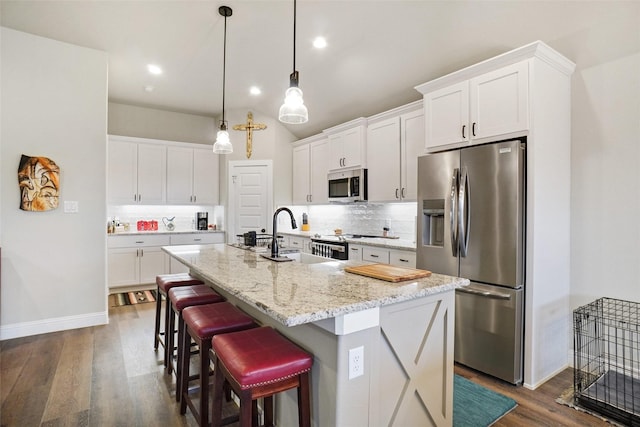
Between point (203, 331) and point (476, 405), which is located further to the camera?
point (476, 405)

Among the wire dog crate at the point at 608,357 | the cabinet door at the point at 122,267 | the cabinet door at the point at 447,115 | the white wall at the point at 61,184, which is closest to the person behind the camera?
the wire dog crate at the point at 608,357

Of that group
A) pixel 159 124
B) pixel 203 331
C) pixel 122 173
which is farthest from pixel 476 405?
pixel 159 124

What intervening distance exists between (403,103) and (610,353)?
10.5 feet

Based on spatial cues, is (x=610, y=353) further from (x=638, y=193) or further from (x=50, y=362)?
(x=50, y=362)

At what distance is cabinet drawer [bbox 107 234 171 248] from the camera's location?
5.02 m

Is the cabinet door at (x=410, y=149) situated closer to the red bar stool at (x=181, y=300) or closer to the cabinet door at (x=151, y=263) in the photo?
the red bar stool at (x=181, y=300)

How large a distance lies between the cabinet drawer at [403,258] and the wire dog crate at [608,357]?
1.33 meters

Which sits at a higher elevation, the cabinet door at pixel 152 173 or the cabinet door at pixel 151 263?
the cabinet door at pixel 152 173

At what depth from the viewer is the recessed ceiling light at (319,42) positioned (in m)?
3.60

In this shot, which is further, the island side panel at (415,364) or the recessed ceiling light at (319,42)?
the recessed ceiling light at (319,42)

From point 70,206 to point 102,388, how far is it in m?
2.11

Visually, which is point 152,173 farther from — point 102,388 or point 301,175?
Answer: point 102,388

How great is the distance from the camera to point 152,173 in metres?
5.55

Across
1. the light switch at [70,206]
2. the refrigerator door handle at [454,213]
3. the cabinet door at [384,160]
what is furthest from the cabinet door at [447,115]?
the light switch at [70,206]
